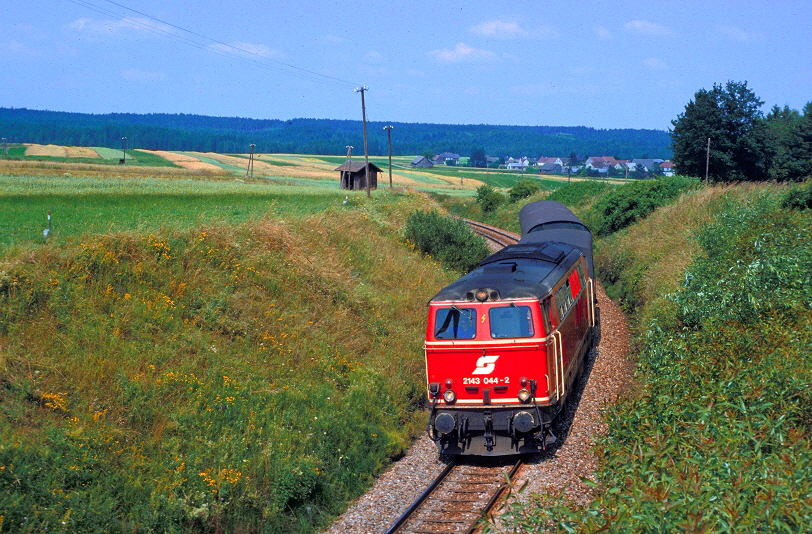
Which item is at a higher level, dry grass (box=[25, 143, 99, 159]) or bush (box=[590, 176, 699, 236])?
dry grass (box=[25, 143, 99, 159])

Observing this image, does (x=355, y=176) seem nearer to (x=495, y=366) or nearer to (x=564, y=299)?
(x=564, y=299)

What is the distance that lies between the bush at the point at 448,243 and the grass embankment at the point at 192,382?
769 cm

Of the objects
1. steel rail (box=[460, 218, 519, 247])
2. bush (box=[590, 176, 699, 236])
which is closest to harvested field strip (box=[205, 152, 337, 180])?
steel rail (box=[460, 218, 519, 247])

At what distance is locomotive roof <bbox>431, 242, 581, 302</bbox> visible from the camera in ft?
37.6

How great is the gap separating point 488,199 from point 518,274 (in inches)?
1870

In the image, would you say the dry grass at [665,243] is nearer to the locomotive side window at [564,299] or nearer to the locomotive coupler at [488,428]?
the locomotive side window at [564,299]

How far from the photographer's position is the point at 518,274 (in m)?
12.4

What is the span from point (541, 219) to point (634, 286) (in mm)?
4064

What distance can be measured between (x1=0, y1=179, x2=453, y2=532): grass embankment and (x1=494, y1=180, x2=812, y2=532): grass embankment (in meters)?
4.82

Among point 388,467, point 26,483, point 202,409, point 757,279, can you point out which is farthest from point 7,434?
point 757,279

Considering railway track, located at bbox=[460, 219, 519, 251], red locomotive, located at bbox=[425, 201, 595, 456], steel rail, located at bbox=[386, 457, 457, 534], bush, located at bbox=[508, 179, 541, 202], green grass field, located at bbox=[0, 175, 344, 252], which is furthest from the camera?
bush, located at bbox=[508, 179, 541, 202]

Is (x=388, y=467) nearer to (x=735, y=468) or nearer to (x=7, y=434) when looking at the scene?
(x=7, y=434)

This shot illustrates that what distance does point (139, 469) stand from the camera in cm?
971

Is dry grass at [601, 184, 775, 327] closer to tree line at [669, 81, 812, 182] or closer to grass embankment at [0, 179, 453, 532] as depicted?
grass embankment at [0, 179, 453, 532]
